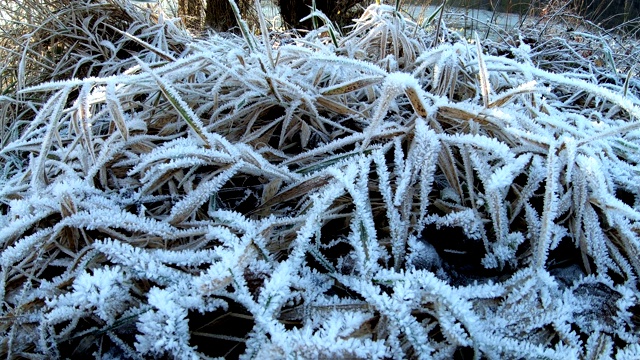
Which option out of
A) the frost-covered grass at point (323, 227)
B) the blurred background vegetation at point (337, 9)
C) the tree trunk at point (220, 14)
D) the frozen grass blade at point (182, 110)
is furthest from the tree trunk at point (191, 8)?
the frozen grass blade at point (182, 110)

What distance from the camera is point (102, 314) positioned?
52 cm

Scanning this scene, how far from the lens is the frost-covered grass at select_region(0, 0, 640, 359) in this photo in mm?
522

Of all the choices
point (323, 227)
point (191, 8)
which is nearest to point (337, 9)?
point (191, 8)

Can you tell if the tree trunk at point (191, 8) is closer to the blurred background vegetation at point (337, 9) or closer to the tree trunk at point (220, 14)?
the blurred background vegetation at point (337, 9)

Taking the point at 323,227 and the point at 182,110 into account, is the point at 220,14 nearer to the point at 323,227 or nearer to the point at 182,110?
the point at 182,110

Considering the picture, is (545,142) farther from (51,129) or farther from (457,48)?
(51,129)

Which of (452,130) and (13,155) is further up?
(452,130)

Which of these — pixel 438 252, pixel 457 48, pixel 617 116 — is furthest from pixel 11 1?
pixel 617 116

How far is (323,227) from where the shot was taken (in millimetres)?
707

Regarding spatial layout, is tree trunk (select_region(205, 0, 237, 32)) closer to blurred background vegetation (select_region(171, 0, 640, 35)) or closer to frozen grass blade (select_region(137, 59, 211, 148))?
blurred background vegetation (select_region(171, 0, 640, 35))

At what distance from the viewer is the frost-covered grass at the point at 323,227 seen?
52cm

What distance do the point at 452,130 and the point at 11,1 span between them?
1.77 metres

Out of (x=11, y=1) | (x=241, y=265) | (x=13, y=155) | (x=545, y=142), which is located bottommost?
(x=13, y=155)

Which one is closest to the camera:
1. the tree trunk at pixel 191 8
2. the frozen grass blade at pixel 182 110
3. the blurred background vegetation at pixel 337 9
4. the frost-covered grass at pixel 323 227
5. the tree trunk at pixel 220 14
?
the frost-covered grass at pixel 323 227
